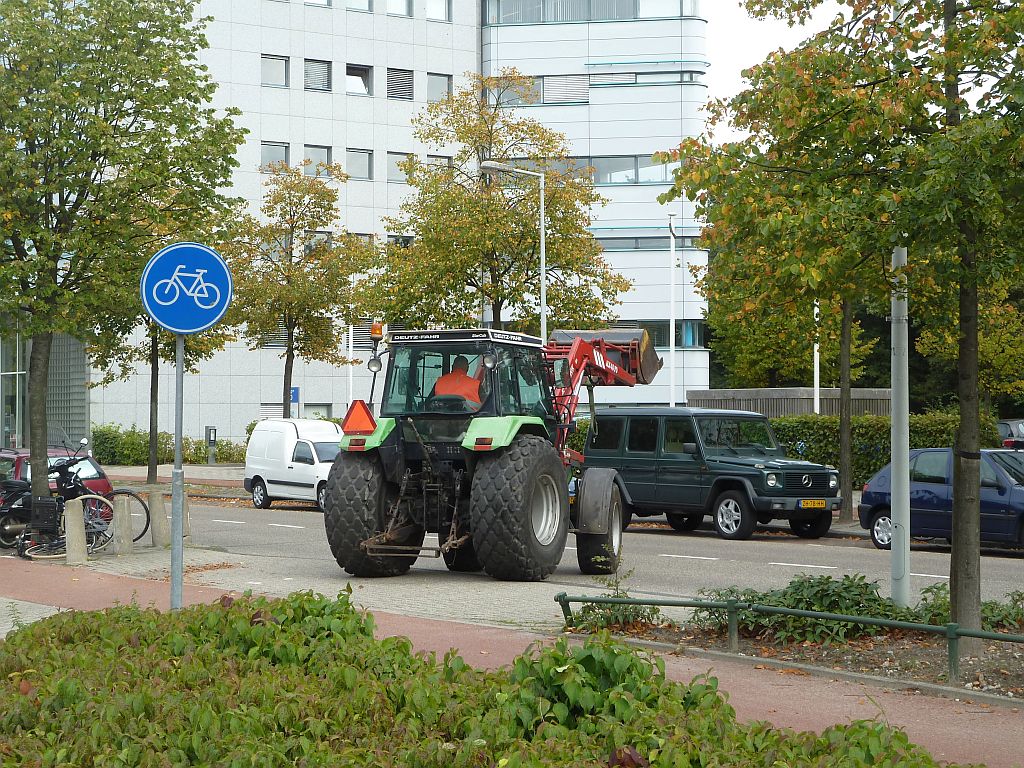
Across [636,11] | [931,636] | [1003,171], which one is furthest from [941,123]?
[636,11]

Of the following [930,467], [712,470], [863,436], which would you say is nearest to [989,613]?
[930,467]

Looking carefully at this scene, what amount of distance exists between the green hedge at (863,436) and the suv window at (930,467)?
6987 millimetres

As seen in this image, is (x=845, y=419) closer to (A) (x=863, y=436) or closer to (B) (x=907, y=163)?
(A) (x=863, y=436)

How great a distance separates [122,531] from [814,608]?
1029 centimetres

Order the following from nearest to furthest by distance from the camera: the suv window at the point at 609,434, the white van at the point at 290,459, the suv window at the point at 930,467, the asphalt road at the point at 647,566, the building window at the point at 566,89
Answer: the asphalt road at the point at 647,566 < the suv window at the point at 930,467 < the suv window at the point at 609,434 < the white van at the point at 290,459 < the building window at the point at 566,89

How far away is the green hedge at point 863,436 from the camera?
25.9 meters

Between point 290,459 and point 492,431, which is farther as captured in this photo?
point 290,459

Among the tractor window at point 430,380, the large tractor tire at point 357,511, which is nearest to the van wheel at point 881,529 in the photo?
the tractor window at point 430,380

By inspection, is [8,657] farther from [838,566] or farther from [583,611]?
[838,566]

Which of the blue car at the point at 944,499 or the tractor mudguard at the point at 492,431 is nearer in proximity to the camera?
the tractor mudguard at the point at 492,431

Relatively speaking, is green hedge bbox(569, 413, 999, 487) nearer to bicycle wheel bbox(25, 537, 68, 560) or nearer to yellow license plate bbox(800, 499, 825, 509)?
yellow license plate bbox(800, 499, 825, 509)

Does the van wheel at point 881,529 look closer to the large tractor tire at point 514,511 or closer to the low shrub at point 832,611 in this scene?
the large tractor tire at point 514,511

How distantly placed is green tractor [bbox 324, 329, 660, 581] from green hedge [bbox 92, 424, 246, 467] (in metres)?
32.7

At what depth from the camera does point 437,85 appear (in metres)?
52.4
